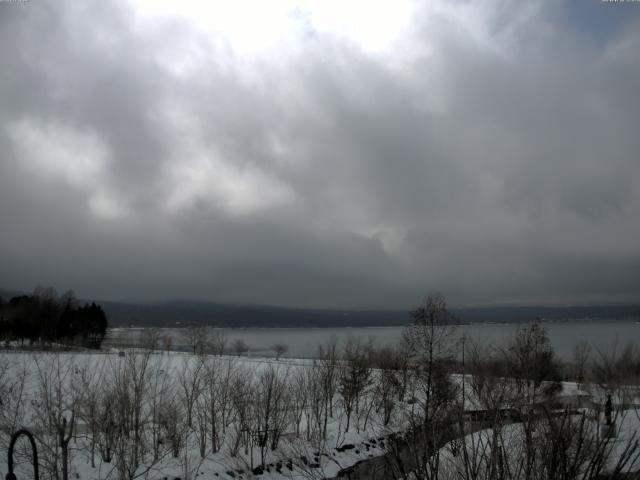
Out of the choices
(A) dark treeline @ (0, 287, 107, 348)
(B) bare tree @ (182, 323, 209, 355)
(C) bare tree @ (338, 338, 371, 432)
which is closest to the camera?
(C) bare tree @ (338, 338, 371, 432)

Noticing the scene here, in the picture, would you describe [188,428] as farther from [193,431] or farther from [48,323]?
[48,323]

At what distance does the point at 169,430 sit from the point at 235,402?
498cm

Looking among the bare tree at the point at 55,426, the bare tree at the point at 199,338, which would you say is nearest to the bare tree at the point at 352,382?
the bare tree at the point at 55,426

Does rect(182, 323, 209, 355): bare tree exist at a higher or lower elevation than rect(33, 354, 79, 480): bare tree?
lower

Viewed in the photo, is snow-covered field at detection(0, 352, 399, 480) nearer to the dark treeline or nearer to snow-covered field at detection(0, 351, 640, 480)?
snow-covered field at detection(0, 351, 640, 480)

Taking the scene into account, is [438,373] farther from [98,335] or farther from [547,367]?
[98,335]

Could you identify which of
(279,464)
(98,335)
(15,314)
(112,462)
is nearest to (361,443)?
(279,464)

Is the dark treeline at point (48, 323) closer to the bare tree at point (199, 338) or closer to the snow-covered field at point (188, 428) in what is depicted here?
the bare tree at point (199, 338)

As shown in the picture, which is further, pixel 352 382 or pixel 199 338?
pixel 199 338

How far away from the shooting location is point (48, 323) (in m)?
98.3

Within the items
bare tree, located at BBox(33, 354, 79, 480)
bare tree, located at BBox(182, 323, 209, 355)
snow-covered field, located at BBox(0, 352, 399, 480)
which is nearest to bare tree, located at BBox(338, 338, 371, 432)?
snow-covered field, located at BBox(0, 352, 399, 480)

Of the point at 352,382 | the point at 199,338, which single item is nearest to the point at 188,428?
the point at 352,382

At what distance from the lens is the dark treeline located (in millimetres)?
95912

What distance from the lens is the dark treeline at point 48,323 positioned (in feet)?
315
